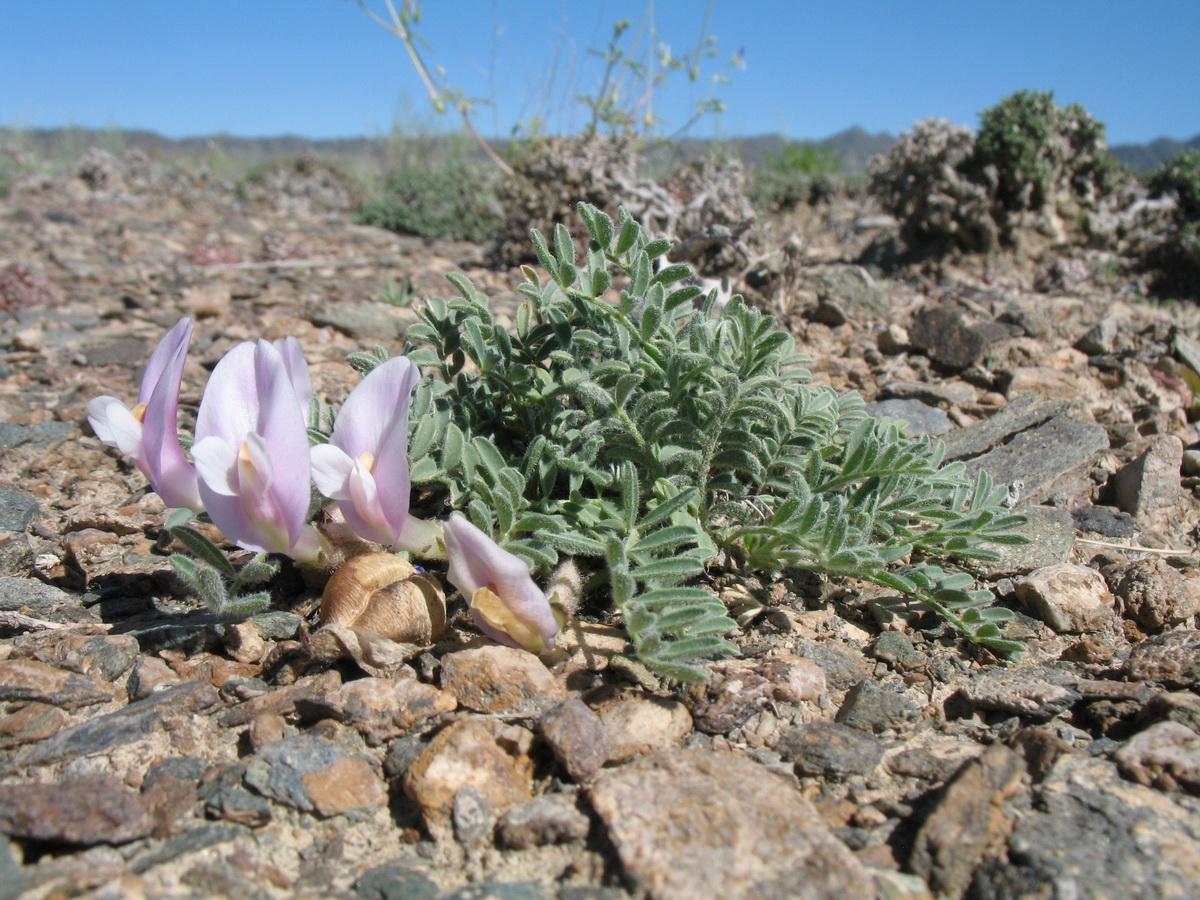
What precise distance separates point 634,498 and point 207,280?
436 cm

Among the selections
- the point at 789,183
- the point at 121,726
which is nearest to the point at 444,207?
the point at 789,183

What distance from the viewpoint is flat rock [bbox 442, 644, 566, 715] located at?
5.05 feet

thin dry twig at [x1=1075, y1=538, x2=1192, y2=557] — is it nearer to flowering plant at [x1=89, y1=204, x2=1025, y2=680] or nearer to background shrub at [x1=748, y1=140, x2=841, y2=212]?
flowering plant at [x1=89, y1=204, x2=1025, y2=680]

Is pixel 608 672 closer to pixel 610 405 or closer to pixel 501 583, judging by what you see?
pixel 501 583

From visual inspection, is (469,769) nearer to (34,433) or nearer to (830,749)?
(830,749)

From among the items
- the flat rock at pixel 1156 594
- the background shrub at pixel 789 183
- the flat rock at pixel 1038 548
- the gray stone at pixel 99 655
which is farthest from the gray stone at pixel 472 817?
the background shrub at pixel 789 183

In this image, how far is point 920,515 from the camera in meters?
1.91

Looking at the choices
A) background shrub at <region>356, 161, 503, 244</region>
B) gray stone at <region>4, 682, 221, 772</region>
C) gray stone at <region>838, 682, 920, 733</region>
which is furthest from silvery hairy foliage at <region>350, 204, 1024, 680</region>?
background shrub at <region>356, 161, 503, 244</region>

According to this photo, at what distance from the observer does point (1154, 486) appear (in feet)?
8.09

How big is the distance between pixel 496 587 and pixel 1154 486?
1971 millimetres

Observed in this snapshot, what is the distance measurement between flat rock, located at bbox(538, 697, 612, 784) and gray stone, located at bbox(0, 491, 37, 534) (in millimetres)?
1599

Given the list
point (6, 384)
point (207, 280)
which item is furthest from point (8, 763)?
point (207, 280)

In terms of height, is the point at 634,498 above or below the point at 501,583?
above

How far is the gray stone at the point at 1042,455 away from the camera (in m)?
2.51
